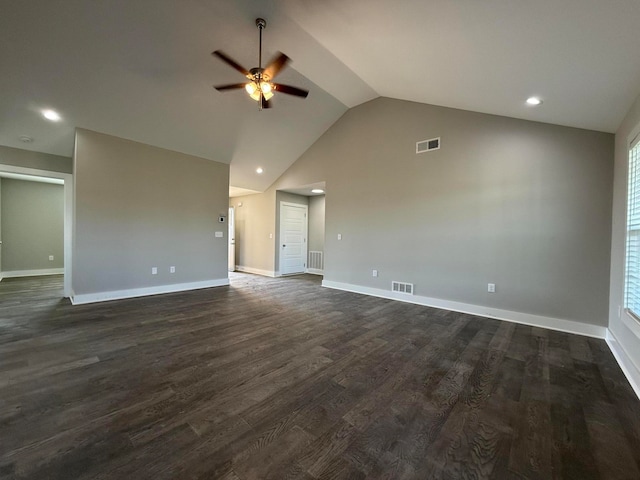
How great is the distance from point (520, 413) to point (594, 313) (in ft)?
8.23

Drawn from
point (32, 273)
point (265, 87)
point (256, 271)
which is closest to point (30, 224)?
point (32, 273)

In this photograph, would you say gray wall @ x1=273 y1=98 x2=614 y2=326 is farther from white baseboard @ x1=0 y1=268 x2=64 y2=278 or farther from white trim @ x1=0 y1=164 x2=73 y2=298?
white baseboard @ x1=0 y1=268 x2=64 y2=278

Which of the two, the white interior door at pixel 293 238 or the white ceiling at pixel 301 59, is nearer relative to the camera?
the white ceiling at pixel 301 59

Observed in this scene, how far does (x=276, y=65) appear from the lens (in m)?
2.65

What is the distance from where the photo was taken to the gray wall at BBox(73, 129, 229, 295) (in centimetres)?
441

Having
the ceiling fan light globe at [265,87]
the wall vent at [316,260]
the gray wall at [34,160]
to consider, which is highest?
the ceiling fan light globe at [265,87]

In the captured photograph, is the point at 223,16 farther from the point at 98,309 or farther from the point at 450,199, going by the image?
the point at 98,309

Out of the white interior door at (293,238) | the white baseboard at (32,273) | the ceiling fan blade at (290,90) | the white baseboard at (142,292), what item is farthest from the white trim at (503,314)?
the white baseboard at (32,273)

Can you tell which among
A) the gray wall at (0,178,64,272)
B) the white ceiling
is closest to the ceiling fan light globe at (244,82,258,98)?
the white ceiling

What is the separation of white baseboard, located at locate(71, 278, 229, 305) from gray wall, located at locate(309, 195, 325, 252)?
2.98 m

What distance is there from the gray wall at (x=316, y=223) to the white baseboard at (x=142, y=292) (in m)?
2.98

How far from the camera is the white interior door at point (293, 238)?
7.58 metres

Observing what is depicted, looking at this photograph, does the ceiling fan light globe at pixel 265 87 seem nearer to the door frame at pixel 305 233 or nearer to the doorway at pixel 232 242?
the door frame at pixel 305 233

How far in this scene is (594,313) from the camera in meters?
3.33
